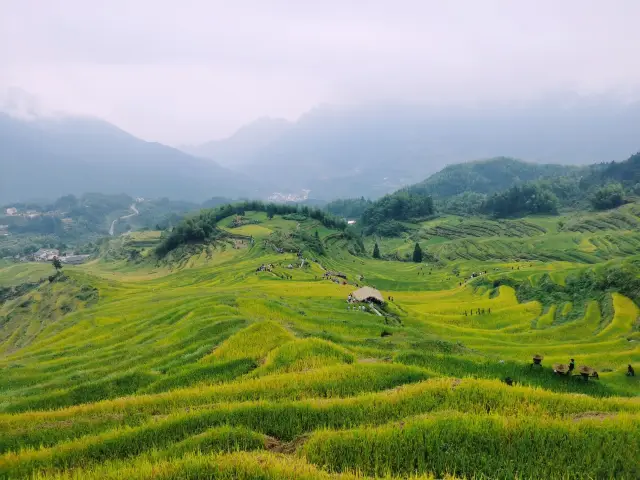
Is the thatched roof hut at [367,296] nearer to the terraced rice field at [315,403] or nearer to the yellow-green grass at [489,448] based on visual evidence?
the terraced rice field at [315,403]

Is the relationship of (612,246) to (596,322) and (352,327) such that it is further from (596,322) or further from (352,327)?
(352,327)

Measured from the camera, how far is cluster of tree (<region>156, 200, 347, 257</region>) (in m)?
132

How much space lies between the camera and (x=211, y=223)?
14788 cm

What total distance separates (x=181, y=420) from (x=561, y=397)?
10518 mm

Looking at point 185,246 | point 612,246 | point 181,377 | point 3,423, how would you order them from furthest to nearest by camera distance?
point 185,246 → point 612,246 → point 181,377 → point 3,423

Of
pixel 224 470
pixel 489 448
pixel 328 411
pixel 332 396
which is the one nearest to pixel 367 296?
pixel 332 396

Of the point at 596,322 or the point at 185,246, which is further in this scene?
the point at 185,246

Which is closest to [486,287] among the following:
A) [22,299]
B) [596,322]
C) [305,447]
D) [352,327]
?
[596,322]

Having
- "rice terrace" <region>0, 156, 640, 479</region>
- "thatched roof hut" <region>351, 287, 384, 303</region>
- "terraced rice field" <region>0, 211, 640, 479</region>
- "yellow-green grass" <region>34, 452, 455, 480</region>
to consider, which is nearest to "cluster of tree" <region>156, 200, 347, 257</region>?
"rice terrace" <region>0, 156, 640, 479</region>

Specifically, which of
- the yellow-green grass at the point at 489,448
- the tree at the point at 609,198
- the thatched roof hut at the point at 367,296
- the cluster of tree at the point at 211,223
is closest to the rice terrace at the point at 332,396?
the yellow-green grass at the point at 489,448

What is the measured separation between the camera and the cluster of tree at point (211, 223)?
132375 mm

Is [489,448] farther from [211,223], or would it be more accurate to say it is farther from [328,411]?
[211,223]

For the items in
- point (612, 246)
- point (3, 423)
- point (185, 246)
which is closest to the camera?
point (3, 423)

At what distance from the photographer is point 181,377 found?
1617 centimetres
